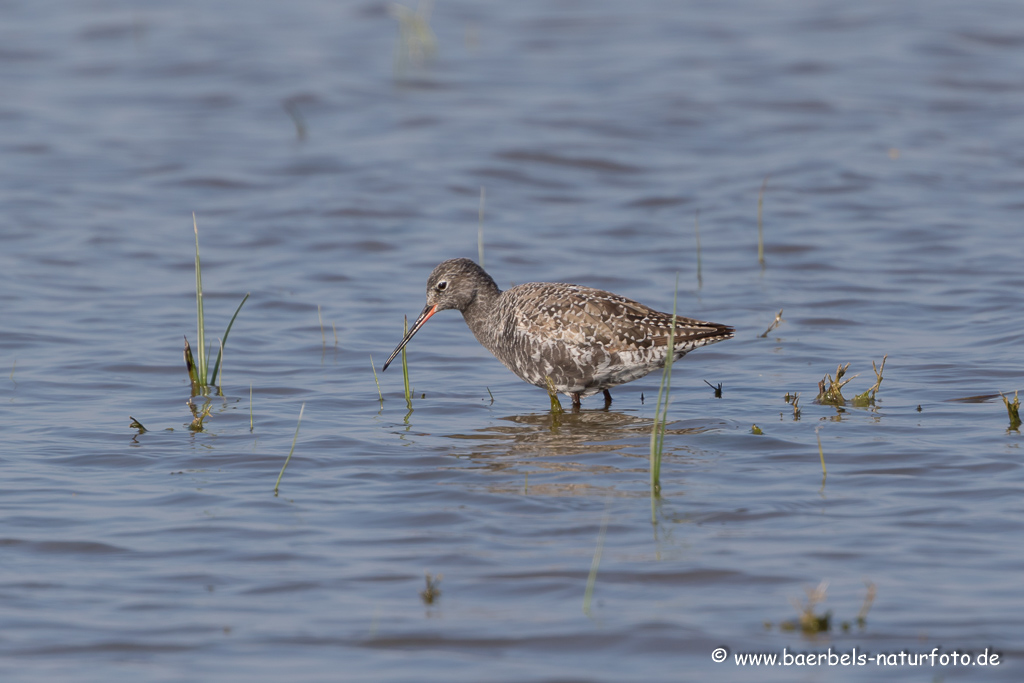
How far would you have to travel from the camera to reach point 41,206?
50.5ft

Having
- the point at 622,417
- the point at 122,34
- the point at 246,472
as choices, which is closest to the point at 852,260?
Result: the point at 622,417

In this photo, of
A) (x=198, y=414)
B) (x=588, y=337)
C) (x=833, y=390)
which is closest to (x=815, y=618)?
(x=833, y=390)

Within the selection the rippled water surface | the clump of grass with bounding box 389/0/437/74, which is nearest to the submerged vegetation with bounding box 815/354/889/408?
the rippled water surface

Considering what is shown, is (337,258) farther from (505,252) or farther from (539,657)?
(539,657)

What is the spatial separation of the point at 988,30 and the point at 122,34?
53.6 feet

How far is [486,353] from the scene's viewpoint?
11117mm

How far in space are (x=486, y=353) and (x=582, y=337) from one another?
2.57m

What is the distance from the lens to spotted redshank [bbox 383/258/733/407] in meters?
8.58

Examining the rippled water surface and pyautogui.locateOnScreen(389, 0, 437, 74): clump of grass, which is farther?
pyautogui.locateOnScreen(389, 0, 437, 74): clump of grass

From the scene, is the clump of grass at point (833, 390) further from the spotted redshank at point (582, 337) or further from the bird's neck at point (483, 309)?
the bird's neck at point (483, 309)

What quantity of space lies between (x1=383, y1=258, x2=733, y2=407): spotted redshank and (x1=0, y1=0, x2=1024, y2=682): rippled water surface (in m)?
0.39

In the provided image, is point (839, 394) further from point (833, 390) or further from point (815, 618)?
point (815, 618)

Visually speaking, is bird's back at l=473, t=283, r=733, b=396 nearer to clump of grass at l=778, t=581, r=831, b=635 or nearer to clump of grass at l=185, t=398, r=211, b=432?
clump of grass at l=185, t=398, r=211, b=432

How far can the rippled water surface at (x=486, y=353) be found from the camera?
5.47 meters
